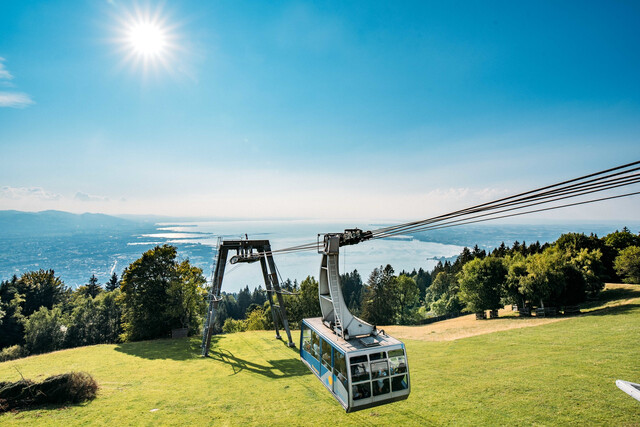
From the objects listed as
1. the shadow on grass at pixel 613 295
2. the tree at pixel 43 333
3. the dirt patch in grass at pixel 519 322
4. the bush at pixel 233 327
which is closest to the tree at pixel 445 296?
the shadow on grass at pixel 613 295

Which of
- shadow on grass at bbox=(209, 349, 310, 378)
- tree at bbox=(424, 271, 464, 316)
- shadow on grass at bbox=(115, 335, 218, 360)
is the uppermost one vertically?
shadow on grass at bbox=(209, 349, 310, 378)

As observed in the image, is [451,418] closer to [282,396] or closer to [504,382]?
[504,382]

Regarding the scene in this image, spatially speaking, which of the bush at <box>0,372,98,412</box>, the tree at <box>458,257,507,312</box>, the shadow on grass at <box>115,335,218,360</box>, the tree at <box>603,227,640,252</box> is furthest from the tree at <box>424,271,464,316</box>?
the bush at <box>0,372,98,412</box>

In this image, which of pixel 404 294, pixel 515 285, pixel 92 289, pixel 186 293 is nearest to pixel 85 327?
pixel 186 293

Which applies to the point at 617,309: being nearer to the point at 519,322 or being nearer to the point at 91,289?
the point at 519,322

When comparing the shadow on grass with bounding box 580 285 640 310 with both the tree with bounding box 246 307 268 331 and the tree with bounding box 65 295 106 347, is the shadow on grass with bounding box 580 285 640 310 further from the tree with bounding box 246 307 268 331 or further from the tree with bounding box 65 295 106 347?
the tree with bounding box 65 295 106 347

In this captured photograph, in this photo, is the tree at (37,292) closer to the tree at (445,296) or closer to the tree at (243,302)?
the tree at (243,302)
